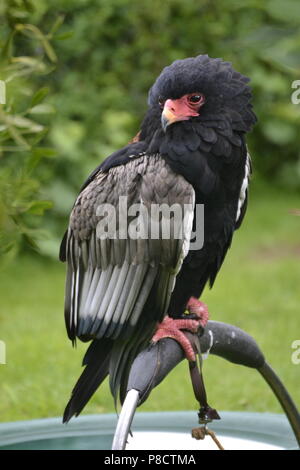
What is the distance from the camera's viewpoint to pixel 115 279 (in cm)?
241

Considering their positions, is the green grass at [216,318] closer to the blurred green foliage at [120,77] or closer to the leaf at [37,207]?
the blurred green foliage at [120,77]

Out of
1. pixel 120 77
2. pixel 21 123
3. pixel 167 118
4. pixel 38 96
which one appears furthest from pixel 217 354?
pixel 120 77

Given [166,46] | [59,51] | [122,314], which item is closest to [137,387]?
[122,314]

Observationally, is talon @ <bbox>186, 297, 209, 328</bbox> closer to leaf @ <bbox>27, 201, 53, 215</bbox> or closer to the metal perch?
the metal perch

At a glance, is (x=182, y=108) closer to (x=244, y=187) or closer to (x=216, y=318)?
(x=244, y=187)

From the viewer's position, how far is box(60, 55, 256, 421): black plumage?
92.4 inches

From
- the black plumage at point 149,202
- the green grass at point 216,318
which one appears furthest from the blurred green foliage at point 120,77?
the black plumage at point 149,202

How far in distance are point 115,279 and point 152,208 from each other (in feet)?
0.77

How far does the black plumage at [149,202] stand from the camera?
2.35 m

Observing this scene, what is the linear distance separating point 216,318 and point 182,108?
3.47m

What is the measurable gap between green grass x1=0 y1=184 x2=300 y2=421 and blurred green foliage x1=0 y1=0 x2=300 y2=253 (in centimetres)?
69

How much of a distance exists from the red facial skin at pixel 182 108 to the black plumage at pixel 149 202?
0.8 inches

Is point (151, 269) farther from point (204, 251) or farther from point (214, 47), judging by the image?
point (214, 47)

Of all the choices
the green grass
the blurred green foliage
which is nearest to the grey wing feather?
the green grass
